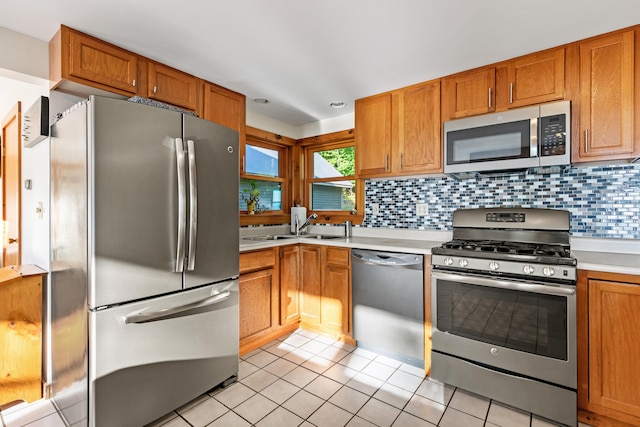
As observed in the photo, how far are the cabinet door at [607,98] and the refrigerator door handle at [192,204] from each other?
2.48m

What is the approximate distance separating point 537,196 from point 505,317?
1.05m

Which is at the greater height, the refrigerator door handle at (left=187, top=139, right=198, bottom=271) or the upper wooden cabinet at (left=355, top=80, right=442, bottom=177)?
the upper wooden cabinet at (left=355, top=80, right=442, bottom=177)

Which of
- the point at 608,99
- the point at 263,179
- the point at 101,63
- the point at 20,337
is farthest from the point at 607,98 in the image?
the point at 20,337

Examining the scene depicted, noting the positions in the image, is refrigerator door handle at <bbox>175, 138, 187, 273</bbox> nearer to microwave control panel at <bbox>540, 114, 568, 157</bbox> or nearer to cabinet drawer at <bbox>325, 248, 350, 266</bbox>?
cabinet drawer at <bbox>325, 248, 350, 266</bbox>

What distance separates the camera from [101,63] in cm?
195

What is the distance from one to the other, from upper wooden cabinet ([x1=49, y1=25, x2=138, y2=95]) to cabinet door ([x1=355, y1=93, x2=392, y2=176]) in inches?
75.5

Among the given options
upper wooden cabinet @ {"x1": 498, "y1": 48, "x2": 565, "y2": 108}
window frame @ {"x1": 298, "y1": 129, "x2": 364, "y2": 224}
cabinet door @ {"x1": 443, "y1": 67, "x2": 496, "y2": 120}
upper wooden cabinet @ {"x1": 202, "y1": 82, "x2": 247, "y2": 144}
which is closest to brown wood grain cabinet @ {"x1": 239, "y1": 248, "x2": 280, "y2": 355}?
window frame @ {"x1": 298, "y1": 129, "x2": 364, "y2": 224}

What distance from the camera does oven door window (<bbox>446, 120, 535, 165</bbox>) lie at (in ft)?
7.04

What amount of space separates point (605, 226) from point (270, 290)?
2604 mm

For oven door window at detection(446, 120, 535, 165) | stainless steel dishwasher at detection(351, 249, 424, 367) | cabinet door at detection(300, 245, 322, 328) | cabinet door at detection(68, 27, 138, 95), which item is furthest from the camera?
cabinet door at detection(300, 245, 322, 328)

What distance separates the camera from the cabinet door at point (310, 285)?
295cm

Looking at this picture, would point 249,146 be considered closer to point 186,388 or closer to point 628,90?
point 186,388

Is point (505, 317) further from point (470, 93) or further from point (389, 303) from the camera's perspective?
point (470, 93)

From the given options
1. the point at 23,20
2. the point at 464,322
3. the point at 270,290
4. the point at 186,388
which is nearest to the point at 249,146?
the point at 270,290
